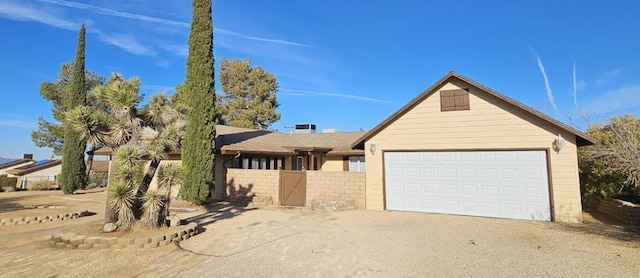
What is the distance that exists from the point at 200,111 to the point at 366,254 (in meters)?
10.0

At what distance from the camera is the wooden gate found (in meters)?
13.1

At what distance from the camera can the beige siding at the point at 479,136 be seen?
9406 millimetres

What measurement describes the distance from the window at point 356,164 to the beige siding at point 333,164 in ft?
1.98

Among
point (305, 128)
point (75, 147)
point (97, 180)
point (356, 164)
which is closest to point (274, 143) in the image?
point (356, 164)

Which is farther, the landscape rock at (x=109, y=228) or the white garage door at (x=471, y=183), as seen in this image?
the white garage door at (x=471, y=183)

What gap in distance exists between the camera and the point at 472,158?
414 inches

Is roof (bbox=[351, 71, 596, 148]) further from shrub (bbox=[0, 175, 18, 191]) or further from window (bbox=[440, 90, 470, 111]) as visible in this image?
shrub (bbox=[0, 175, 18, 191])

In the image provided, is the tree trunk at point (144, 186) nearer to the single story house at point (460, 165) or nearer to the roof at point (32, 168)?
the single story house at point (460, 165)

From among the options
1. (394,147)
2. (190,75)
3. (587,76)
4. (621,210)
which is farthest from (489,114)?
(190,75)

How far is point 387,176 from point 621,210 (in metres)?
6.84

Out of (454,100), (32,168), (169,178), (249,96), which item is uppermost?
(249,96)

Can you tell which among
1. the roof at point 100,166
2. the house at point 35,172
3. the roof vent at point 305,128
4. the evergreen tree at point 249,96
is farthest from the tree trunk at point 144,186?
the roof at point 100,166

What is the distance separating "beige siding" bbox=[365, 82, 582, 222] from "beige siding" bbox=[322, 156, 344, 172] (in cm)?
763

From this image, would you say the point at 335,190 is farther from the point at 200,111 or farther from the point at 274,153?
the point at 200,111
